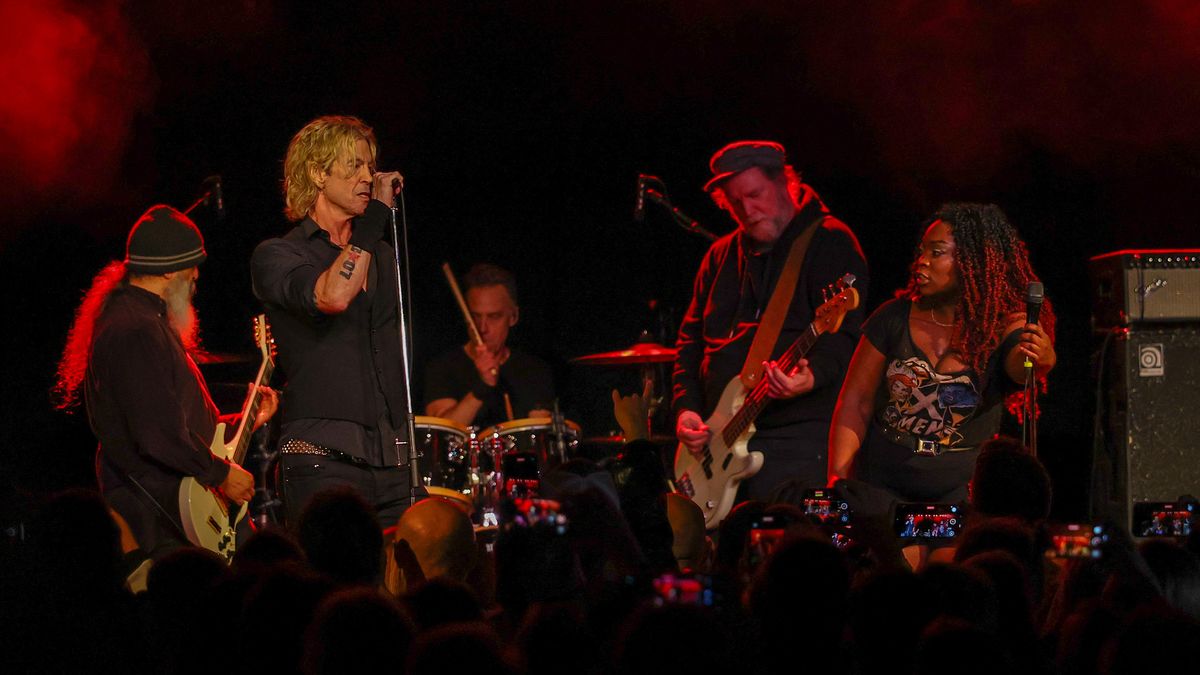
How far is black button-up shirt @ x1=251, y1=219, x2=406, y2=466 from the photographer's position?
495 centimetres

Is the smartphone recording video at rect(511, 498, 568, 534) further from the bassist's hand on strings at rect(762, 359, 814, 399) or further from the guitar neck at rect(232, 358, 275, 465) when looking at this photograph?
the guitar neck at rect(232, 358, 275, 465)

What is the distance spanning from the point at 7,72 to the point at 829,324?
4.65 metres

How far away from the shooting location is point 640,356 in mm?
8586

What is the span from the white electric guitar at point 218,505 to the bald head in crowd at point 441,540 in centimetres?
144

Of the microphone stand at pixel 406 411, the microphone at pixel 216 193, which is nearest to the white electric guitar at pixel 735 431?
the microphone stand at pixel 406 411

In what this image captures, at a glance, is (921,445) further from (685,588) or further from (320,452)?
(685,588)

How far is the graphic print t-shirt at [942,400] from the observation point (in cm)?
591

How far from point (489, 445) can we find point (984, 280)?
3437 mm

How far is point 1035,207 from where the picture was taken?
327 inches

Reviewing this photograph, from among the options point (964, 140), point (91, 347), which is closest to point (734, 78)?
point (964, 140)

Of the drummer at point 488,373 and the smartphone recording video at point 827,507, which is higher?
the drummer at point 488,373

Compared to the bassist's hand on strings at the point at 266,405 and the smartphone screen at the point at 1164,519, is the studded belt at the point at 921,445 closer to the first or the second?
the smartphone screen at the point at 1164,519

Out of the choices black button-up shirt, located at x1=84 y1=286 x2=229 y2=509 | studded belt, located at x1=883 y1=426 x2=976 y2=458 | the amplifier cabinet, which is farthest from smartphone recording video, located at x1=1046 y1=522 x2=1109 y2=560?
black button-up shirt, located at x1=84 y1=286 x2=229 y2=509

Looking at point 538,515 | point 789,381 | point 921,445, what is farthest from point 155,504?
point 921,445
